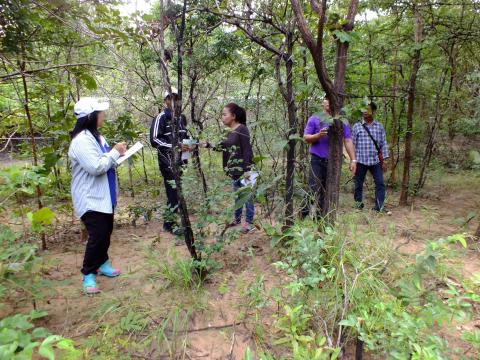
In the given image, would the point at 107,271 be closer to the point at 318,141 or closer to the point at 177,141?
the point at 177,141

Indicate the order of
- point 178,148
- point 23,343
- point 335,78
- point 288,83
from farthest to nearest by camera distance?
point 288,83 → point 335,78 → point 178,148 → point 23,343

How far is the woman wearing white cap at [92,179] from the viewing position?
8.59 ft

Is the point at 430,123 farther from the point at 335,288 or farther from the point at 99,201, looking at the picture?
the point at 99,201

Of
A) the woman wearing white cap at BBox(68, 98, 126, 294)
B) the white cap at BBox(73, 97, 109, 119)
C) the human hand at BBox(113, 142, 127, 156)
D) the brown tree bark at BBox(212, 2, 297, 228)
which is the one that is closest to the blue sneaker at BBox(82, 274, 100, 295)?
the woman wearing white cap at BBox(68, 98, 126, 294)

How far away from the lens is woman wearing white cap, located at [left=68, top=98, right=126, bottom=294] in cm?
262

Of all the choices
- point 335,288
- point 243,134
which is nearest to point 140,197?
point 243,134

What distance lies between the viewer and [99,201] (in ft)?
8.96

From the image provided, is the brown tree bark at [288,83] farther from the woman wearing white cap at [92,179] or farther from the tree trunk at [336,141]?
the woman wearing white cap at [92,179]

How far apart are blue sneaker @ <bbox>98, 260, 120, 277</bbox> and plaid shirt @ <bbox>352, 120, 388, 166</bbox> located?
11.2 ft

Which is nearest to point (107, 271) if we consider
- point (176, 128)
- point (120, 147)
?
point (120, 147)

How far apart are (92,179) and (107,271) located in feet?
2.96

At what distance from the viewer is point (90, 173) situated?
104 inches

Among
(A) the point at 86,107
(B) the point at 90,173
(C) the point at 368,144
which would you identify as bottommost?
(C) the point at 368,144

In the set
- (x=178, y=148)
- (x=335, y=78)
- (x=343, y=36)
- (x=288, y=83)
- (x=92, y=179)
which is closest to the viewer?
(x=343, y=36)
